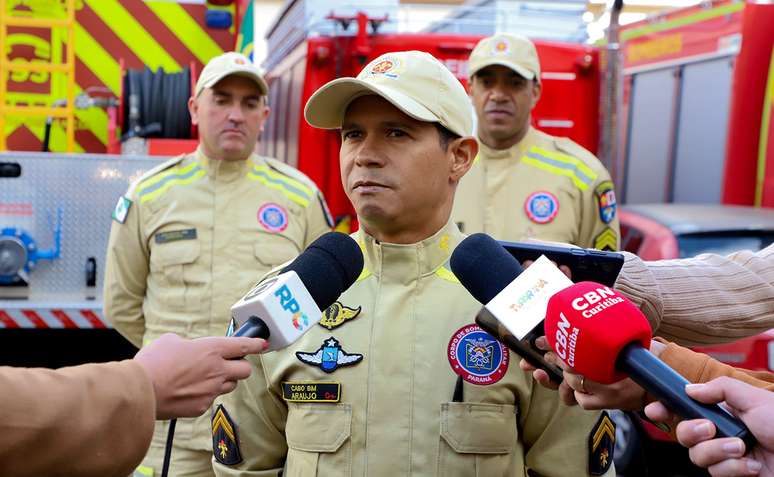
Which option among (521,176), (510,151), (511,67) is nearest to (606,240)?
(521,176)

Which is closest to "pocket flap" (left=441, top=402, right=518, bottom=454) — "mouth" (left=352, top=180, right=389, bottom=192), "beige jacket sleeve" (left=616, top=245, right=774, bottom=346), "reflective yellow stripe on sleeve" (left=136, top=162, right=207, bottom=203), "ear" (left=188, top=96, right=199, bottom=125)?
"beige jacket sleeve" (left=616, top=245, right=774, bottom=346)

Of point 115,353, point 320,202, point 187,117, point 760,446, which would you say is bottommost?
point 115,353

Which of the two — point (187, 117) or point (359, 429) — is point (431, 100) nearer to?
point (359, 429)

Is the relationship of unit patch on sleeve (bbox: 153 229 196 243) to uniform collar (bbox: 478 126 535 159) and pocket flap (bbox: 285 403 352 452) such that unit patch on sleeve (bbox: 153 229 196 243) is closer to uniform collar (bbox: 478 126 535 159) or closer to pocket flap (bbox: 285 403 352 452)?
uniform collar (bbox: 478 126 535 159)

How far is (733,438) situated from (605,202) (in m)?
3.39

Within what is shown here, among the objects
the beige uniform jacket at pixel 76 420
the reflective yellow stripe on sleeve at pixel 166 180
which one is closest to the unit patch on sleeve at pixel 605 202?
the reflective yellow stripe on sleeve at pixel 166 180

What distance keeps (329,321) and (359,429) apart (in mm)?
278

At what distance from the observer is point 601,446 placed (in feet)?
8.46

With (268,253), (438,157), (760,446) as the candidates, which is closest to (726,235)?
(268,253)

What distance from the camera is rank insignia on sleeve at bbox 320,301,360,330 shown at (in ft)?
8.16

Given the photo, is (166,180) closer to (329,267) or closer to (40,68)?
(40,68)

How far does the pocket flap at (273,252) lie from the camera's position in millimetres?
4559

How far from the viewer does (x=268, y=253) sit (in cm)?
457

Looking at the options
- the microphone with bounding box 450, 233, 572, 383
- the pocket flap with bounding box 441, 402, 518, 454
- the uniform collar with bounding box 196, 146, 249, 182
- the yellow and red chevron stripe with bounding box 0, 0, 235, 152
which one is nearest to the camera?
the microphone with bounding box 450, 233, 572, 383
